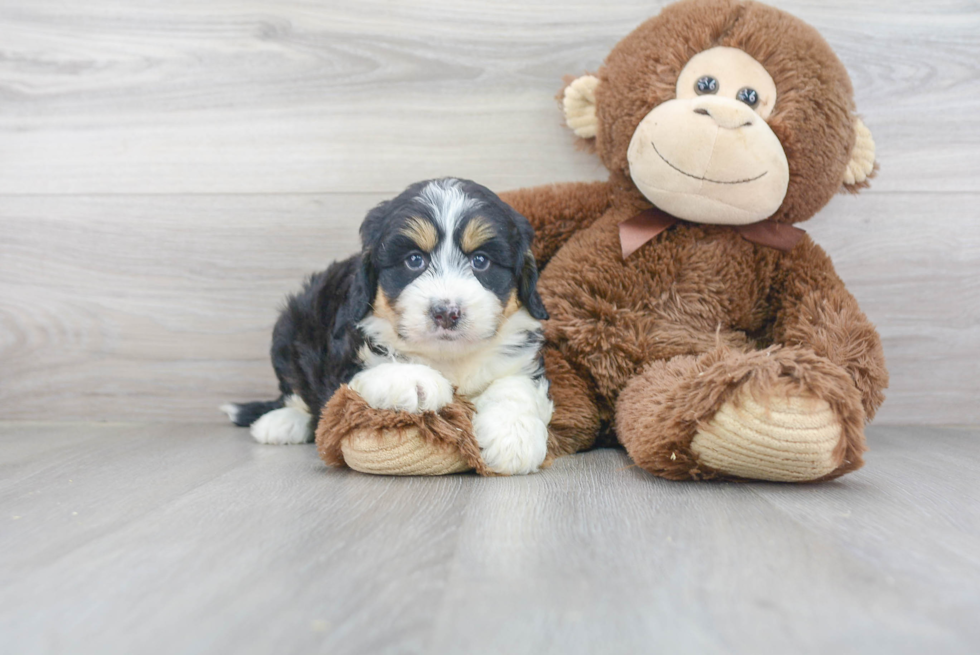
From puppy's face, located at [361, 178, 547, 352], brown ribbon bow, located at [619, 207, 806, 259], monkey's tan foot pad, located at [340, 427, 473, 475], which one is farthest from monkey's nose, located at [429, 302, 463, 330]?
brown ribbon bow, located at [619, 207, 806, 259]

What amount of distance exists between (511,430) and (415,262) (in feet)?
1.34

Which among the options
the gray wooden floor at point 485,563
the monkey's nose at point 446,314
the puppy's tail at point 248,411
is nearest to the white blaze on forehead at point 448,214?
the monkey's nose at point 446,314

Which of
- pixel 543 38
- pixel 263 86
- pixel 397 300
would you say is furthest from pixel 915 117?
pixel 263 86

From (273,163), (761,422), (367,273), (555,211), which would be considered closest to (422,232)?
(367,273)

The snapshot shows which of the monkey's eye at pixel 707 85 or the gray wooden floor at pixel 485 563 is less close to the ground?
the monkey's eye at pixel 707 85

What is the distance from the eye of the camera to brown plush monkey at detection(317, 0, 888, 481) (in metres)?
1.71

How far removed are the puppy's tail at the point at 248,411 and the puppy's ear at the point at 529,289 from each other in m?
0.93

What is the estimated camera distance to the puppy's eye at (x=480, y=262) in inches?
62.6

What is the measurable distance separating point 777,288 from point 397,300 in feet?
3.22

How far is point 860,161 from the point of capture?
194cm

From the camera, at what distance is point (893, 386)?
236cm

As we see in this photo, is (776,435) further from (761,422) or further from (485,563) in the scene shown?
(485,563)

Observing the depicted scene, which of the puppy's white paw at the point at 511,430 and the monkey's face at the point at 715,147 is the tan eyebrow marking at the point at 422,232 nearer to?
the puppy's white paw at the point at 511,430

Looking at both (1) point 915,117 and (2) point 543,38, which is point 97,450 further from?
(1) point 915,117
